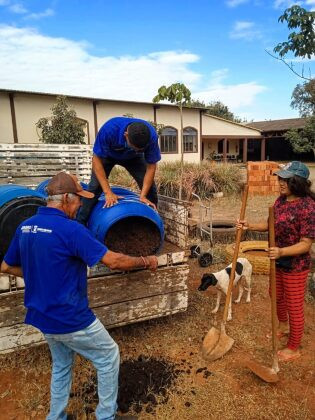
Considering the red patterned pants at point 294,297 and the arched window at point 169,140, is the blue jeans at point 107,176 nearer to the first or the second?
the red patterned pants at point 294,297

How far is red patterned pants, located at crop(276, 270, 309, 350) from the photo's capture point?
3.05 metres

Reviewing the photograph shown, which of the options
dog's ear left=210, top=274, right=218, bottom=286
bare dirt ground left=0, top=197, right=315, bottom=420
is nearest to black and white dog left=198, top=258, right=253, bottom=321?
dog's ear left=210, top=274, right=218, bottom=286

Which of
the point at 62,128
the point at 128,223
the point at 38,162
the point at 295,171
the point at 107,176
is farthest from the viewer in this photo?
the point at 62,128

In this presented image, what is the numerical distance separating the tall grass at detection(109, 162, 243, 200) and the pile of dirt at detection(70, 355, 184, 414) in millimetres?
7960

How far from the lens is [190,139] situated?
21922 mm

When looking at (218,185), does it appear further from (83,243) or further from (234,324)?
(83,243)

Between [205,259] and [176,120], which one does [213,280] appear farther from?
[176,120]

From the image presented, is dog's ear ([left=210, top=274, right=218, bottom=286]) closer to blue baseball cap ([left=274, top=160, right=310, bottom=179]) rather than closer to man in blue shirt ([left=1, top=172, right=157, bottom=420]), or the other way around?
blue baseball cap ([left=274, top=160, right=310, bottom=179])

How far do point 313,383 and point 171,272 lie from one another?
1551 millimetres

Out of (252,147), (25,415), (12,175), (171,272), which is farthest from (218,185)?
(252,147)

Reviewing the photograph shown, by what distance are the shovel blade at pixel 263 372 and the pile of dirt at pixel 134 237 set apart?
1323 millimetres

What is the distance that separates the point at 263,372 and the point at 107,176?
2.36 meters

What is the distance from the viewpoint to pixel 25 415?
253 centimetres

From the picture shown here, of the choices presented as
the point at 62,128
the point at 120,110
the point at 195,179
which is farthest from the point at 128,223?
the point at 120,110
